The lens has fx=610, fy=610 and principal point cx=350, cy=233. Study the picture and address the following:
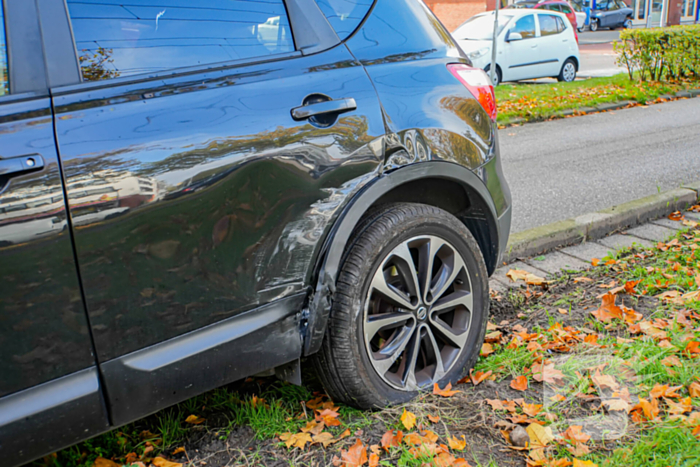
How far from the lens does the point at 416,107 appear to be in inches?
95.1

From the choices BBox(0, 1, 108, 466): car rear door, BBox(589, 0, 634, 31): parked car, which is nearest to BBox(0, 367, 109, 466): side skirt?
BBox(0, 1, 108, 466): car rear door

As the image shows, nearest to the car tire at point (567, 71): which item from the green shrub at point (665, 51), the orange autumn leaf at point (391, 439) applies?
the green shrub at point (665, 51)

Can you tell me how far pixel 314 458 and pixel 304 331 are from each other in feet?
Result: 1.58

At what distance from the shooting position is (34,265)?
5.08 ft

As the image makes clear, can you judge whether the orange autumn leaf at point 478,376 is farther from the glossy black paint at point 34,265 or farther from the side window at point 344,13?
the glossy black paint at point 34,265

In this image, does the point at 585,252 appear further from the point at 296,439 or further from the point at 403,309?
the point at 296,439

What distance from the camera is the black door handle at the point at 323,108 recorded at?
2.06 meters

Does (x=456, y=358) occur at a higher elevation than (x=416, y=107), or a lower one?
lower

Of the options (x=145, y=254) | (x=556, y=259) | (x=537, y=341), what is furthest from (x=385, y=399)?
(x=556, y=259)

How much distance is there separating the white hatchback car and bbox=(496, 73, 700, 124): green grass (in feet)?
3.46

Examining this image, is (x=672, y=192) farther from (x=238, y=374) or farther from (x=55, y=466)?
(x=55, y=466)

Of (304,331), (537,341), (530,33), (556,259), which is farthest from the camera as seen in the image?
(530,33)

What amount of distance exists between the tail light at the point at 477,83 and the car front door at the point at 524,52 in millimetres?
11473

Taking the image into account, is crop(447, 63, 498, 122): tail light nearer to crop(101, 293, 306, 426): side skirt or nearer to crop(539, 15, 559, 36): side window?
crop(101, 293, 306, 426): side skirt
